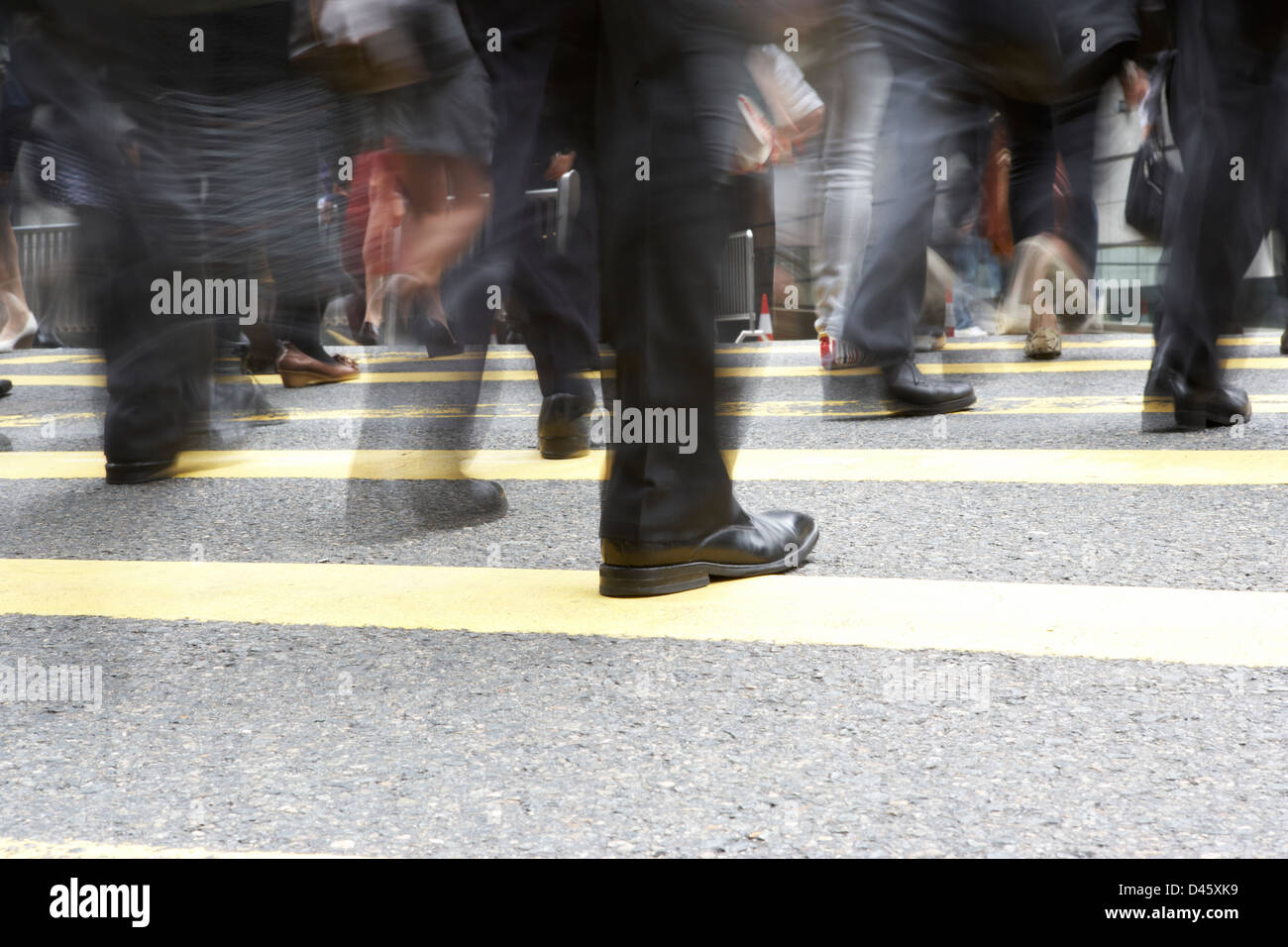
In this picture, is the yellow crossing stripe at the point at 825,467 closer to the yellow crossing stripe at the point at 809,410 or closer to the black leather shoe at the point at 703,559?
the yellow crossing stripe at the point at 809,410

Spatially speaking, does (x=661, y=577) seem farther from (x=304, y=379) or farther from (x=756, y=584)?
(x=304, y=379)

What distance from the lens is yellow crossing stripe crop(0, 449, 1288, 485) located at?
3.35 m

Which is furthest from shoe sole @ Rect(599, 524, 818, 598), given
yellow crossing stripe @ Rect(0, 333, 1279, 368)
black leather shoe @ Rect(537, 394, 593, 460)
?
yellow crossing stripe @ Rect(0, 333, 1279, 368)

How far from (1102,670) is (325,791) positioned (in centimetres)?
104

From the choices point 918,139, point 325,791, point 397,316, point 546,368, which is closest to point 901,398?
point 918,139

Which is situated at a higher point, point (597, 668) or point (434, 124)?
point (434, 124)

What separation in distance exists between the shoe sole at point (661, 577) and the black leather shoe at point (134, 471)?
194 centimetres

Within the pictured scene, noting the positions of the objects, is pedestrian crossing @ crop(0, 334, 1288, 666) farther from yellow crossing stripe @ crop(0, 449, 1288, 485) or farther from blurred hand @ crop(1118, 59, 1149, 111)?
blurred hand @ crop(1118, 59, 1149, 111)

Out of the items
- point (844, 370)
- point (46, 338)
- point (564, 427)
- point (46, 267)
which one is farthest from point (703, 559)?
point (46, 338)

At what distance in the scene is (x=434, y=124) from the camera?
3.30m

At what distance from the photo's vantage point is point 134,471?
3863 mm

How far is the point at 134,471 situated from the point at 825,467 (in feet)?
6.38

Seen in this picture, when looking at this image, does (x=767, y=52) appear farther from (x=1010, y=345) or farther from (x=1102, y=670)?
(x=1102, y=670)
